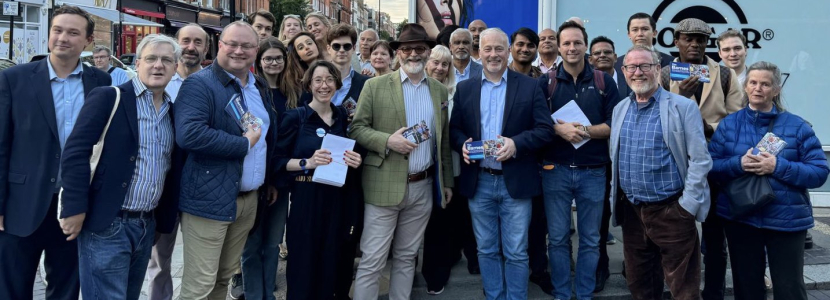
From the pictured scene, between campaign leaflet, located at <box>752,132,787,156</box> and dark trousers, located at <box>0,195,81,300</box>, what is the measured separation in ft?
14.2

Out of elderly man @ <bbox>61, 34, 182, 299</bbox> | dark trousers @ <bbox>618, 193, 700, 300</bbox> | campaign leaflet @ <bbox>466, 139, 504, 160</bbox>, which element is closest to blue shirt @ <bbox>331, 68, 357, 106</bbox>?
campaign leaflet @ <bbox>466, 139, 504, 160</bbox>

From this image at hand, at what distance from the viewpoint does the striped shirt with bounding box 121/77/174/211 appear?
3.38 m

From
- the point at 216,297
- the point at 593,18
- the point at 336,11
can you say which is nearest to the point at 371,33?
the point at 593,18

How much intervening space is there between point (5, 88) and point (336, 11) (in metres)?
110

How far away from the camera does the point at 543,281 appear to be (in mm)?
5129

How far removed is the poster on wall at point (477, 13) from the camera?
7914 millimetres

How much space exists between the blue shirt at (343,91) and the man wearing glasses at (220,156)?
3.19 ft

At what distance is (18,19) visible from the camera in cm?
2233

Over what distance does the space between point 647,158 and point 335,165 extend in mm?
2096

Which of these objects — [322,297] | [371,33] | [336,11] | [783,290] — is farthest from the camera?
[336,11]

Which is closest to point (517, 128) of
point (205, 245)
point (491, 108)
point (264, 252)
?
point (491, 108)

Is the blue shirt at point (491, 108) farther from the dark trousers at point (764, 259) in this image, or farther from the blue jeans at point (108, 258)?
the blue jeans at point (108, 258)

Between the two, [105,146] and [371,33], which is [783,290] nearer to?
[105,146]

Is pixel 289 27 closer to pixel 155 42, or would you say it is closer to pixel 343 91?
pixel 343 91
